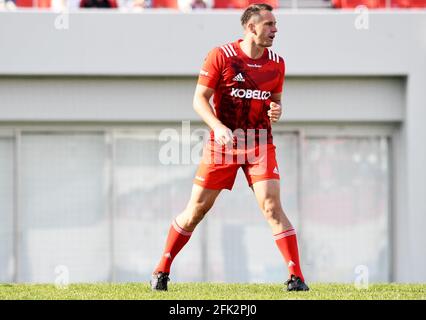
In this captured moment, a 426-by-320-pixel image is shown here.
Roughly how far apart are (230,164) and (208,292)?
3.25ft

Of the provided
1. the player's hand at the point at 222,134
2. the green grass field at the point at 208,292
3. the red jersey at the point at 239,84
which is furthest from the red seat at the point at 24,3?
the player's hand at the point at 222,134

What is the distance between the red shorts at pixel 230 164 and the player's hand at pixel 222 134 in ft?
1.16

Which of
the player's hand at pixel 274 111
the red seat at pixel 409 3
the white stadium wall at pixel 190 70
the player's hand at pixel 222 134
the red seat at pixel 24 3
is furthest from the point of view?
the red seat at pixel 409 3

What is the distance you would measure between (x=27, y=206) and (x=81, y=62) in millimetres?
2362

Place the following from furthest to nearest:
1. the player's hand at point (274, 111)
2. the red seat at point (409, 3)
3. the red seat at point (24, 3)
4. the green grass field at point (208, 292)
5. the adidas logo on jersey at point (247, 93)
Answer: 1. the red seat at point (409, 3)
2. the red seat at point (24, 3)
3. the adidas logo on jersey at point (247, 93)
4. the player's hand at point (274, 111)
5. the green grass field at point (208, 292)

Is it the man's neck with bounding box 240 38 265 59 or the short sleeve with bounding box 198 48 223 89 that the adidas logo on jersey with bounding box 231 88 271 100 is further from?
the man's neck with bounding box 240 38 265 59

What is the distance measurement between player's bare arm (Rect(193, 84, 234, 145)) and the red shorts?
0.12 m

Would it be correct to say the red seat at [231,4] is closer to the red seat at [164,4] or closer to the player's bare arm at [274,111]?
the red seat at [164,4]

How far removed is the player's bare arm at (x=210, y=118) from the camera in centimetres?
811

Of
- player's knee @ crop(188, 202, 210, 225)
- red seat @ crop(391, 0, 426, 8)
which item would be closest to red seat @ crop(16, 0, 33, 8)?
red seat @ crop(391, 0, 426, 8)

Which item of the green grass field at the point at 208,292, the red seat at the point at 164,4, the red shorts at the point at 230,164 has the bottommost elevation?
the green grass field at the point at 208,292

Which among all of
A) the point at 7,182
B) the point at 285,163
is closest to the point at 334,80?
the point at 285,163

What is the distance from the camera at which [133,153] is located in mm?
16859

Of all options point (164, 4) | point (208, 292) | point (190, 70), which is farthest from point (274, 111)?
point (164, 4)
